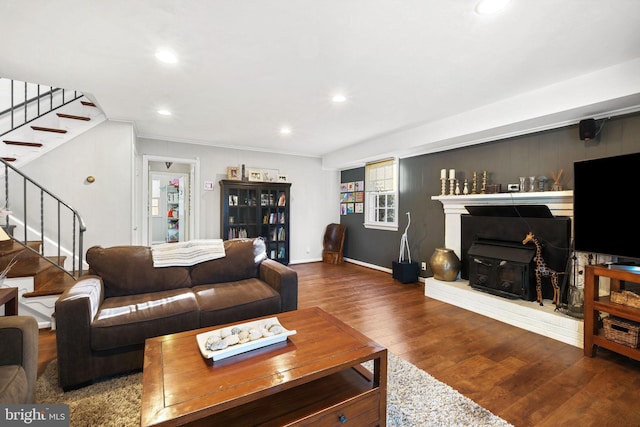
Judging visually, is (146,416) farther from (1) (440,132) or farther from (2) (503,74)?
(1) (440,132)

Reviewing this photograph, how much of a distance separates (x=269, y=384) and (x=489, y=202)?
3498mm

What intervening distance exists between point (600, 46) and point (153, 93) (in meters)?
3.86

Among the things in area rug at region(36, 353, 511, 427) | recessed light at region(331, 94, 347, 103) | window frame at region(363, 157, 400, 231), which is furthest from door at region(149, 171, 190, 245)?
area rug at region(36, 353, 511, 427)

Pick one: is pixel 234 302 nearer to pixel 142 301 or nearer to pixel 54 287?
pixel 142 301

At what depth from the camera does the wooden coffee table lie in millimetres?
1128

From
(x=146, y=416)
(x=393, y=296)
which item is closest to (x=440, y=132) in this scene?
(x=393, y=296)

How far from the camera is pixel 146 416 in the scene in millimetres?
1026

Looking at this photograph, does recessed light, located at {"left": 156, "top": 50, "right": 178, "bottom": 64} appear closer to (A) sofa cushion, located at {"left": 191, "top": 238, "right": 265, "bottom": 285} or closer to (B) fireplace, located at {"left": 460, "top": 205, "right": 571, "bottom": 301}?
(A) sofa cushion, located at {"left": 191, "top": 238, "right": 265, "bottom": 285}

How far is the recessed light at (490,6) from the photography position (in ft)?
5.27

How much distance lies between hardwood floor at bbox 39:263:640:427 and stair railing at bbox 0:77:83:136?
9.05 ft

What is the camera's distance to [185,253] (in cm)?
277

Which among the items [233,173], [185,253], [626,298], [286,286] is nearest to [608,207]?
[626,298]

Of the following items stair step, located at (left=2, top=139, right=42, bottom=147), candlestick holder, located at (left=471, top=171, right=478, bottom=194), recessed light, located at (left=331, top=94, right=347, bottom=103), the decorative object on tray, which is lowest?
the decorative object on tray

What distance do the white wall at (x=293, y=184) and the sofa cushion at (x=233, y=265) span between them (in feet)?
8.18
